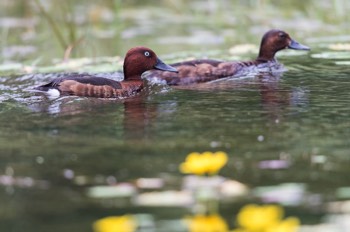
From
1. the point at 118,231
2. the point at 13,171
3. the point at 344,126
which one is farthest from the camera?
the point at 344,126

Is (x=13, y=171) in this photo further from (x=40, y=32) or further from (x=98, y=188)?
(x=40, y=32)

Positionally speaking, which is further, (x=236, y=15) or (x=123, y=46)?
(x=236, y=15)

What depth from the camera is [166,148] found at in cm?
523

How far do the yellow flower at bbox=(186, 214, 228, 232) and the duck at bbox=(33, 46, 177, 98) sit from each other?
4.43 m

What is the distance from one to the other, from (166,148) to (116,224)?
6.00ft

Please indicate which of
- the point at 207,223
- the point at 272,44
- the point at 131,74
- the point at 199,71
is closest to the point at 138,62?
the point at 131,74

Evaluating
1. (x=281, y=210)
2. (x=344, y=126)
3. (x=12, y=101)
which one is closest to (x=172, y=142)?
(x=344, y=126)

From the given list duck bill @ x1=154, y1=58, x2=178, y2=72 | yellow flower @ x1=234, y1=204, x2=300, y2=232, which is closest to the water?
yellow flower @ x1=234, y1=204, x2=300, y2=232

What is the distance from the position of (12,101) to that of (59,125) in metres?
1.62

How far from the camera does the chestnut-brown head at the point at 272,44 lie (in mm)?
10438

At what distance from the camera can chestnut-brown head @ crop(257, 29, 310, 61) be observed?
34.2 feet

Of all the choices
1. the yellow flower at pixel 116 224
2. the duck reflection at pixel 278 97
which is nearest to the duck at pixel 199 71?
the duck reflection at pixel 278 97

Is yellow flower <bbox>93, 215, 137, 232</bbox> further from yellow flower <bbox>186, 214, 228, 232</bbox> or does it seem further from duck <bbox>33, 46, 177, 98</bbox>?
duck <bbox>33, 46, 177, 98</bbox>

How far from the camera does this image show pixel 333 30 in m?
13.2
